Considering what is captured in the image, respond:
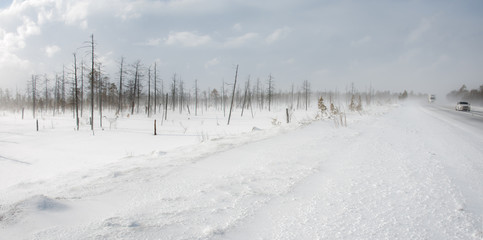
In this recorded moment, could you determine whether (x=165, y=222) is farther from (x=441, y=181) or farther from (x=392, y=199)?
(x=441, y=181)

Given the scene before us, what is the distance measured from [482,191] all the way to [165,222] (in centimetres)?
372

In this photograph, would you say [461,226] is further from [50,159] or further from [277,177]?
[50,159]

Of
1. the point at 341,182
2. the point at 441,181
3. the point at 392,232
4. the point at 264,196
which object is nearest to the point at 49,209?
the point at 264,196

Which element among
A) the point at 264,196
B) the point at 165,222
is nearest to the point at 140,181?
the point at 165,222

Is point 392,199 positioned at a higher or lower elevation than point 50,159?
higher

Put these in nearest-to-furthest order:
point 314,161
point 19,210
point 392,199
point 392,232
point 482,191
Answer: point 392,232 → point 19,210 → point 392,199 → point 482,191 → point 314,161

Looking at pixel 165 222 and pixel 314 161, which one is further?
pixel 314 161

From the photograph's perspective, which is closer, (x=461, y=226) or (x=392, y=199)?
(x=461, y=226)

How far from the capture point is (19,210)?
85.7 inches

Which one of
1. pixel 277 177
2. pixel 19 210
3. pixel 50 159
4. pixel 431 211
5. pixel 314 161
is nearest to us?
pixel 19 210

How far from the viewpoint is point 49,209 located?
2.25 metres

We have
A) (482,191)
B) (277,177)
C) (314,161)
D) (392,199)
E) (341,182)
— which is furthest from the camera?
(314,161)

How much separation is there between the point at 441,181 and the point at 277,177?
219 cm

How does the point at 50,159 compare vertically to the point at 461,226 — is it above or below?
below
